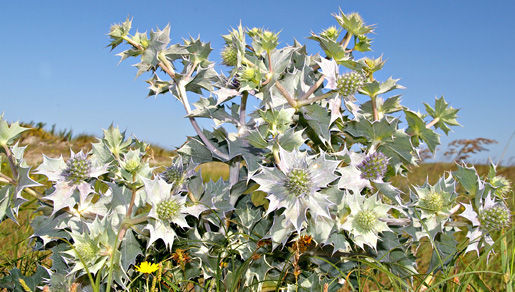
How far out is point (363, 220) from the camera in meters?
1.66

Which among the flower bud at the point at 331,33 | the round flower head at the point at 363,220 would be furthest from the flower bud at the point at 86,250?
the flower bud at the point at 331,33

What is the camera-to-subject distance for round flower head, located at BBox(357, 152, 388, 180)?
69.6 inches

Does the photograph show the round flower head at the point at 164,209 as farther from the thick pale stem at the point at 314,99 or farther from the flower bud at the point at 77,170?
the thick pale stem at the point at 314,99

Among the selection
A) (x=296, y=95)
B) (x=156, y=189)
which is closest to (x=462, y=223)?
(x=296, y=95)

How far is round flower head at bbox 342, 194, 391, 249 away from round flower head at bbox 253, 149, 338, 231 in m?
0.15

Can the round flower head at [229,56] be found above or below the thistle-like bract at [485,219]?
above

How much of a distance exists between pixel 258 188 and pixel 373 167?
1.64 ft

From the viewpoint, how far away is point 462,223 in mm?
1938

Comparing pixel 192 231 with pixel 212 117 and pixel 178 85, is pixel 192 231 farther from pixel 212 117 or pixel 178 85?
pixel 178 85

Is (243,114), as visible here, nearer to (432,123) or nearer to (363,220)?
(363,220)

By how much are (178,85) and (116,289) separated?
0.94 meters

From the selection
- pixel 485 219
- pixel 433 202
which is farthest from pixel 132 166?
pixel 485 219

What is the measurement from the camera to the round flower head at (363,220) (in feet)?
5.46

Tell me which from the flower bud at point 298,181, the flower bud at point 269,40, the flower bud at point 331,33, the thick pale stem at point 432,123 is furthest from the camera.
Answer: the thick pale stem at point 432,123
